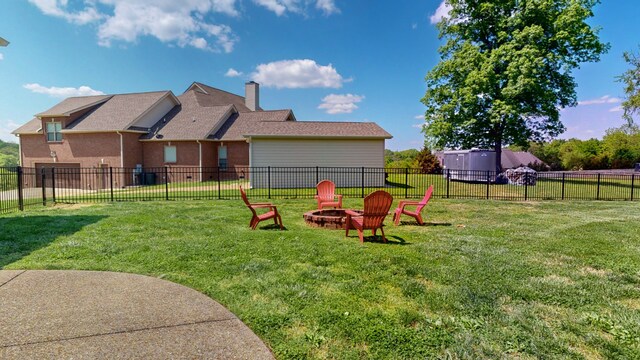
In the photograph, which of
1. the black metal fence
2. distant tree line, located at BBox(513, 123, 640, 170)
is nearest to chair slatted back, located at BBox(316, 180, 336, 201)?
the black metal fence

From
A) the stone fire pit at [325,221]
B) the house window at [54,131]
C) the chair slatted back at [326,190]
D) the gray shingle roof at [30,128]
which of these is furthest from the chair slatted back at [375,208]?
the gray shingle roof at [30,128]

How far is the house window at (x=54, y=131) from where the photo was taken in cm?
2734

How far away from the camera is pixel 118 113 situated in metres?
27.3

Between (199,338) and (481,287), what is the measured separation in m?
3.52

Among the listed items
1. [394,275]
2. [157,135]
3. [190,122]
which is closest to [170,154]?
[157,135]

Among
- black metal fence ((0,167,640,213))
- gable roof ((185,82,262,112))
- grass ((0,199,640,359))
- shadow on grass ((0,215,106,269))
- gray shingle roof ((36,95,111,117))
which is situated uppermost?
gable roof ((185,82,262,112))

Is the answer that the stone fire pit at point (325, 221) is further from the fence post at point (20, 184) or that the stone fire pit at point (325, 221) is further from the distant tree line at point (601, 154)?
the distant tree line at point (601, 154)

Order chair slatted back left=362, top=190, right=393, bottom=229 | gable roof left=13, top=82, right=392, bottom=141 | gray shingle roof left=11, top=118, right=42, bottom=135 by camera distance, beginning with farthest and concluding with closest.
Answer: gray shingle roof left=11, top=118, right=42, bottom=135, gable roof left=13, top=82, right=392, bottom=141, chair slatted back left=362, top=190, right=393, bottom=229

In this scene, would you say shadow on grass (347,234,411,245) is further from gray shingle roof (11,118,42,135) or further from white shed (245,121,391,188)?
gray shingle roof (11,118,42,135)

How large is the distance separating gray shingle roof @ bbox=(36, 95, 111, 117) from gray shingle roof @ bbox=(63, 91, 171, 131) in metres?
0.71

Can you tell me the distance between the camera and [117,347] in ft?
9.73

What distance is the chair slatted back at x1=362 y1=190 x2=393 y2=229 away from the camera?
259 inches

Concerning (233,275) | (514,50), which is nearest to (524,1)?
(514,50)

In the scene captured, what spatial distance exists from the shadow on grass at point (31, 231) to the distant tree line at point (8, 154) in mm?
26557
